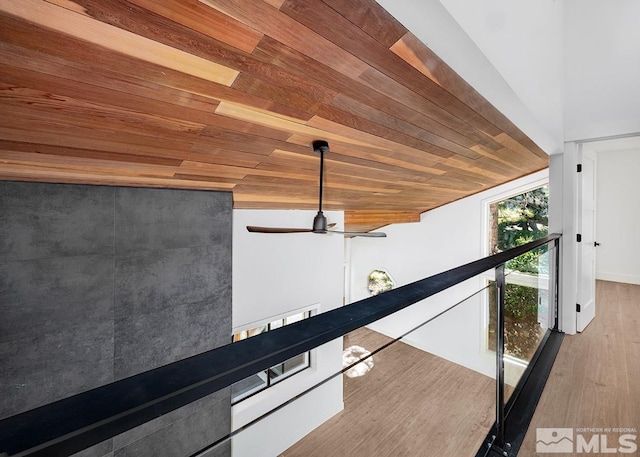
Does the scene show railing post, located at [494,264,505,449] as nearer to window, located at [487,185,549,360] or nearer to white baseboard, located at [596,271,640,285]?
window, located at [487,185,549,360]

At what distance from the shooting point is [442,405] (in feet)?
6.04

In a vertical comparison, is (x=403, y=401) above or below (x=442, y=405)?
above

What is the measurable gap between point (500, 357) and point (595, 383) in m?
1.16

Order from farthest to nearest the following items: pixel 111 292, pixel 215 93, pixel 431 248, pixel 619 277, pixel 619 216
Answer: pixel 431 248
pixel 619 216
pixel 619 277
pixel 111 292
pixel 215 93

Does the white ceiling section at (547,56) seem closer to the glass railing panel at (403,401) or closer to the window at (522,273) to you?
the window at (522,273)

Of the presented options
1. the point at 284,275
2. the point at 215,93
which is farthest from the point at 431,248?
the point at 215,93

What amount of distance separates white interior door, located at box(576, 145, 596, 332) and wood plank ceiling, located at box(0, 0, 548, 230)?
4.05 feet

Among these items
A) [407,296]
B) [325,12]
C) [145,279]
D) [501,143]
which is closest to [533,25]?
[501,143]

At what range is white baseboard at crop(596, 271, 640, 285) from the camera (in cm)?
534

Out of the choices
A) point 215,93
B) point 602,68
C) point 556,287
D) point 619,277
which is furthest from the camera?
point 619,277

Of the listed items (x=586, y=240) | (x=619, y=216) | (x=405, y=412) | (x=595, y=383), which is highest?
(x=619, y=216)

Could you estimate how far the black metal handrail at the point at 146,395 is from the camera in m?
0.35

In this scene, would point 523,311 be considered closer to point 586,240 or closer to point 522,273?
point 522,273

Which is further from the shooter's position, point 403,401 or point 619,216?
point 619,216
